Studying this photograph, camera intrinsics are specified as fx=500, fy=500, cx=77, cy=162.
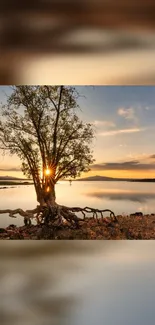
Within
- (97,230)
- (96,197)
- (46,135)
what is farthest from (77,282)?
(46,135)

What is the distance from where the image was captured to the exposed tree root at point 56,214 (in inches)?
98.5

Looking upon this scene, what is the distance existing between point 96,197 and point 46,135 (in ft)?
1.33

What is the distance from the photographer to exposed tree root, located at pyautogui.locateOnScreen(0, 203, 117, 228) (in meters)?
2.50

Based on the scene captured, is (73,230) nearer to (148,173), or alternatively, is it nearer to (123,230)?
(123,230)

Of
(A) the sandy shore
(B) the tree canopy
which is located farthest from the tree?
(A) the sandy shore

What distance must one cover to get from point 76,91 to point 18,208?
657 millimetres

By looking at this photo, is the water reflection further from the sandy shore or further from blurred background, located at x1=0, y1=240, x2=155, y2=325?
blurred background, located at x1=0, y1=240, x2=155, y2=325

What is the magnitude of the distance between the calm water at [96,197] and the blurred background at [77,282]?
6.9 inches

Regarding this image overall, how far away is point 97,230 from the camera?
253cm
